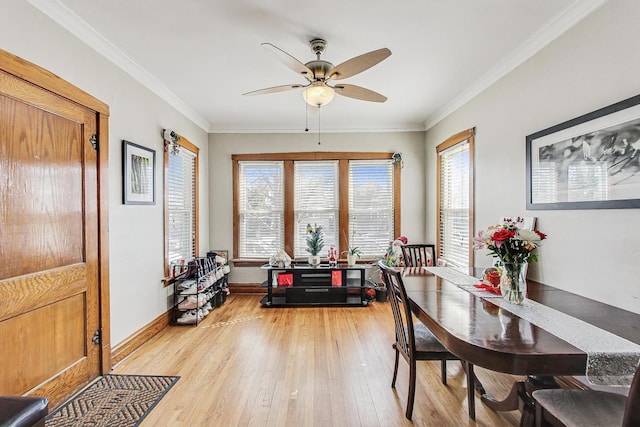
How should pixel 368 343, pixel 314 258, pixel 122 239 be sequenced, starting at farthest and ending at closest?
pixel 314 258
pixel 368 343
pixel 122 239

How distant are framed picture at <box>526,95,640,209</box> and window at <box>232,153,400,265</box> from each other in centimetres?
256

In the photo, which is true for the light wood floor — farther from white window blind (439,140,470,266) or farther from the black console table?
white window blind (439,140,470,266)

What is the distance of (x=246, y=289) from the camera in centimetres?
498

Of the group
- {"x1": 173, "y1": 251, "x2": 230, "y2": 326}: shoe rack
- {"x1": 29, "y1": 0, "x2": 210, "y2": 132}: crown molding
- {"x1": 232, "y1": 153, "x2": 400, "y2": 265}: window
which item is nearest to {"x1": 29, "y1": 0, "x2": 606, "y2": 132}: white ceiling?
{"x1": 29, "y1": 0, "x2": 210, "y2": 132}: crown molding

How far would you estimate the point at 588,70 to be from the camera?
2020 millimetres

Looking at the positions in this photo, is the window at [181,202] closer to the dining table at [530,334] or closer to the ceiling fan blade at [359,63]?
the ceiling fan blade at [359,63]

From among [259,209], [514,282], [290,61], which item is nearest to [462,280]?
[514,282]

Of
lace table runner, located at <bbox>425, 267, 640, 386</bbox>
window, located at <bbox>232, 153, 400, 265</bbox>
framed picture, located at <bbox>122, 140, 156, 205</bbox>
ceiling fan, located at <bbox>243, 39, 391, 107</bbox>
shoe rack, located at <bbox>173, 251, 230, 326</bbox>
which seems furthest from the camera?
window, located at <bbox>232, 153, 400, 265</bbox>

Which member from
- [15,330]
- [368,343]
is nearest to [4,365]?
[15,330]

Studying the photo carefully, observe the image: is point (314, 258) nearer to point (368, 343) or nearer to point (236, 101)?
point (368, 343)

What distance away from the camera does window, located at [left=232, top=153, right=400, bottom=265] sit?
196 inches

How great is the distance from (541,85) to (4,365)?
400 cm

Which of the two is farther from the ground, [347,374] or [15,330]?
[15,330]

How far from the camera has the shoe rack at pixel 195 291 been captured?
144 inches
